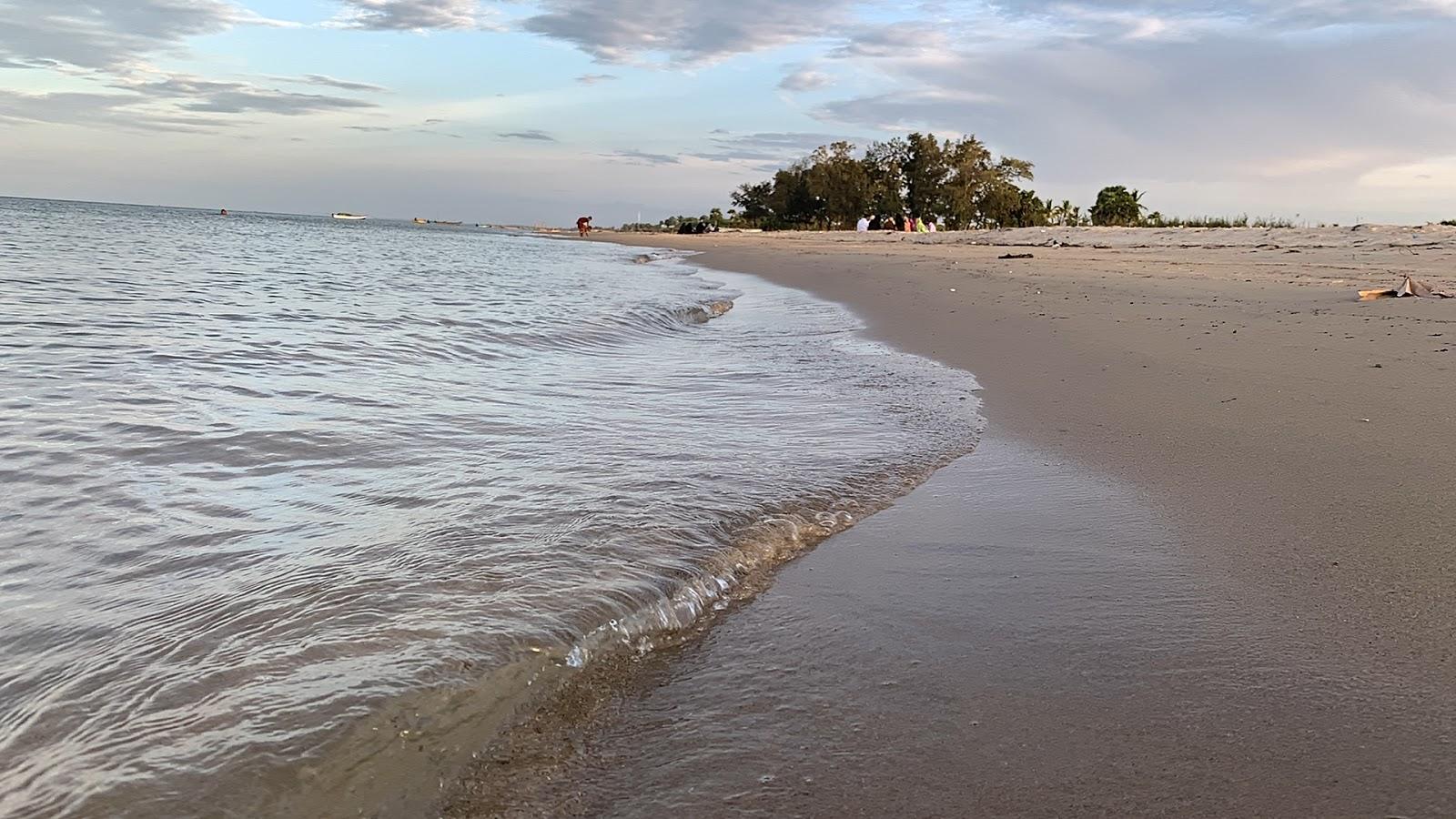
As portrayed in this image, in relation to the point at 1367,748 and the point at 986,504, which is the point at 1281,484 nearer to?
the point at 986,504

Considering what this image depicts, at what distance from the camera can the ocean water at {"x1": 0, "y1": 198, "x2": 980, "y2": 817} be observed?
1620 mm

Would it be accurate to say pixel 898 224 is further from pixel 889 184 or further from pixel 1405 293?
pixel 1405 293

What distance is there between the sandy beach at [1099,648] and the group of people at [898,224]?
34553 millimetres

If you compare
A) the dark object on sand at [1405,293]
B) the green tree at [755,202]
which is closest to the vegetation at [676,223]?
the green tree at [755,202]

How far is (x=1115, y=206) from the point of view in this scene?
168ft

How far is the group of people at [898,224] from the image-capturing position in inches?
1570

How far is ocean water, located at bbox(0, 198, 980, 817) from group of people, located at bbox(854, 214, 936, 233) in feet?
110

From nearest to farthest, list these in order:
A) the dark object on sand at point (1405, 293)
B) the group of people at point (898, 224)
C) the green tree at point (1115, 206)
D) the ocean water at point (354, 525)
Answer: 1. the ocean water at point (354, 525)
2. the dark object on sand at point (1405, 293)
3. the group of people at point (898, 224)
4. the green tree at point (1115, 206)

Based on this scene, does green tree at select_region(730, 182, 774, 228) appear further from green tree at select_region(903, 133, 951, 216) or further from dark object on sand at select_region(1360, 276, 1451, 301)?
dark object on sand at select_region(1360, 276, 1451, 301)

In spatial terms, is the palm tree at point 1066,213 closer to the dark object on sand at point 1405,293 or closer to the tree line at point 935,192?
the tree line at point 935,192

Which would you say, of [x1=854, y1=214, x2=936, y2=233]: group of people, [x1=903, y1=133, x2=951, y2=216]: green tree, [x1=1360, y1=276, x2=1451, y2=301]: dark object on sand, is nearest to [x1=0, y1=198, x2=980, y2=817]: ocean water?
[x1=1360, y1=276, x2=1451, y2=301]: dark object on sand

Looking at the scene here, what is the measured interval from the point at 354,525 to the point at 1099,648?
2.11 metres

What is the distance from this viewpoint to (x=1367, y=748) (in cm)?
154

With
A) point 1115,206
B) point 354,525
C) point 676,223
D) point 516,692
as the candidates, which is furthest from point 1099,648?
point 676,223
